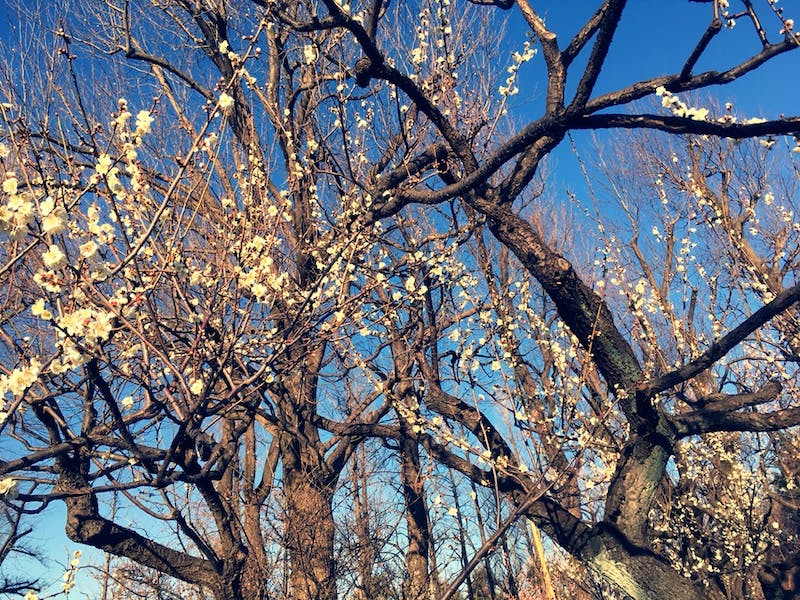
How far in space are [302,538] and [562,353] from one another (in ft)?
11.3

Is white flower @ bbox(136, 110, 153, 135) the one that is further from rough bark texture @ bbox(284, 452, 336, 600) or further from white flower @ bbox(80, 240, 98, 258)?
rough bark texture @ bbox(284, 452, 336, 600)

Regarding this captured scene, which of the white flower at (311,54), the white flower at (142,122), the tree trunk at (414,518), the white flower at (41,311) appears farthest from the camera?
the tree trunk at (414,518)

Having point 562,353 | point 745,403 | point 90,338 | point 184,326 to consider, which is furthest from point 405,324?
point 90,338

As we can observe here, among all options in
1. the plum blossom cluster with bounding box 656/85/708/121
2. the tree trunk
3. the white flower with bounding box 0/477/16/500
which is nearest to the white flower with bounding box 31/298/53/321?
the white flower with bounding box 0/477/16/500

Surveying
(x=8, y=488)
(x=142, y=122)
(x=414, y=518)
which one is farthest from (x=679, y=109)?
(x=414, y=518)

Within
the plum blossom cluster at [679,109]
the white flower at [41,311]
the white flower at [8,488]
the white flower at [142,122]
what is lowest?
the white flower at [8,488]

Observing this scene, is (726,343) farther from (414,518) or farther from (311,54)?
(414,518)

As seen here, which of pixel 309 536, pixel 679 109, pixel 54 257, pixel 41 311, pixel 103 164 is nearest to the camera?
pixel 54 257

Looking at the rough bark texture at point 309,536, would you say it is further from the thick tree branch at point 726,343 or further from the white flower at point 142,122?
the white flower at point 142,122

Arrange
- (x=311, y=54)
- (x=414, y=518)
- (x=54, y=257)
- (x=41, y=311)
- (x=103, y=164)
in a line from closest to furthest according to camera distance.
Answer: (x=54, y=257) → (x=41, y=311) → (x=103, y=164) → (x=311, y=54) → (x=414, y=518)

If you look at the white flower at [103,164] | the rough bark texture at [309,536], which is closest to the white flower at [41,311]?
the white flower at [103,164]

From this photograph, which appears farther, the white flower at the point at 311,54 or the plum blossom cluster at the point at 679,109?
the white flower at the point at 311,54

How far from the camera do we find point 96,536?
13.8 ft

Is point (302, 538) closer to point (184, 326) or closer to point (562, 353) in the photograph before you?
point (184, 326)
